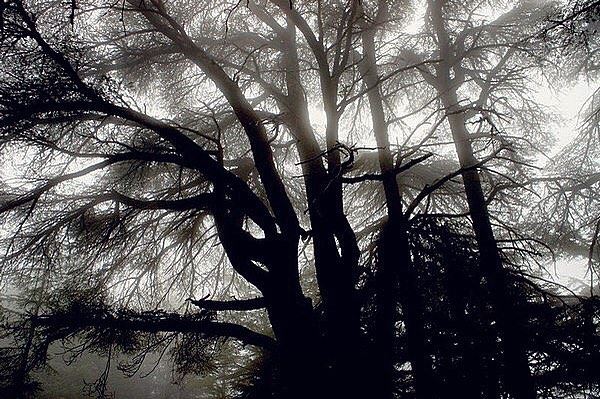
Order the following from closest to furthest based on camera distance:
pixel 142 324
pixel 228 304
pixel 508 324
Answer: pixel 508 324, pixel 142 324, pixel 228 304

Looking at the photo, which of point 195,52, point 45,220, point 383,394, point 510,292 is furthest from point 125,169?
point 510,292

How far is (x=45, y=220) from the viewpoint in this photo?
5242mm

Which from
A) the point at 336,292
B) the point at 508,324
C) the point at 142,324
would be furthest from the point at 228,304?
the point at 508,324

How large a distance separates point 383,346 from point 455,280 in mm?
1042

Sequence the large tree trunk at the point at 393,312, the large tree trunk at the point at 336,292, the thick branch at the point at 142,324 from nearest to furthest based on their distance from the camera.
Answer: the large tree trunk at the point at 393,312, the large tree trunk at the point at 336,292, the thick branch at the point at 142,324

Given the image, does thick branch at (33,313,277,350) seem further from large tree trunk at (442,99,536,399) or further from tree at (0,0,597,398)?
large tree trunk at (442,99,536,399)

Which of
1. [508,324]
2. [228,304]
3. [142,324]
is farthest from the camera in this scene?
[228,304]

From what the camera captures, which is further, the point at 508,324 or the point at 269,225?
the point at 269,225

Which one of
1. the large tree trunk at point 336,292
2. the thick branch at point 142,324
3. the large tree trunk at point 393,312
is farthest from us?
the thick branch at point 142,324

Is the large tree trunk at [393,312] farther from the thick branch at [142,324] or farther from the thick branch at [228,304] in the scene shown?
the thick branch at [142,324]

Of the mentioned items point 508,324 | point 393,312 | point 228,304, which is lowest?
point 508,324

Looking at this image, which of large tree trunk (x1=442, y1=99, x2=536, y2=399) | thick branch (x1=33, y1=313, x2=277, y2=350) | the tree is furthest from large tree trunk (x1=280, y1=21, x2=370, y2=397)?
large tree trunk (x1=442, y1=99, x2=536, y2=399)

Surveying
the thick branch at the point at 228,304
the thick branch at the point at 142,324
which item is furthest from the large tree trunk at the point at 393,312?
the thick branch at the point at 142,324

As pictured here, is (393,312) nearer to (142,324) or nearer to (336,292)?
(336,292)
